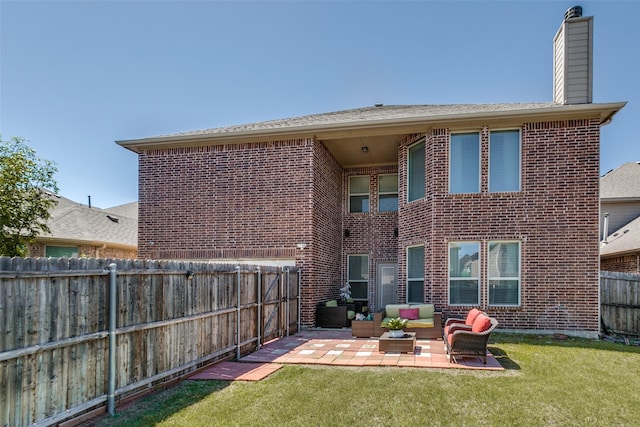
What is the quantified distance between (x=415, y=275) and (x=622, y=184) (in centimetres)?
1382

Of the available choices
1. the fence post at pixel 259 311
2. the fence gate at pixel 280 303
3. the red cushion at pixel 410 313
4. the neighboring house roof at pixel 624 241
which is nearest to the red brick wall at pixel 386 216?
the fence gate at pixel 280 303

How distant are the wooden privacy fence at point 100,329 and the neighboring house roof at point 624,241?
14252mm

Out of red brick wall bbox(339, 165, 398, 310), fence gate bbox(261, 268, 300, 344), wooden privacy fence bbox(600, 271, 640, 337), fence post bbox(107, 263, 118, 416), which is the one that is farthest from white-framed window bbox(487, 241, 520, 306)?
fence post bbox(107, 263, 118, 416)

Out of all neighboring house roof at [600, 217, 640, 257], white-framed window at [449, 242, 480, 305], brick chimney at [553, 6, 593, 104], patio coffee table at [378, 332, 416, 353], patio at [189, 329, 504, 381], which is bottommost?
patio at [189, 329, 504, 381]

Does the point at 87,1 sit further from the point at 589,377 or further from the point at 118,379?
the point at 589,377

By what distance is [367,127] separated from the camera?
11.3 meters

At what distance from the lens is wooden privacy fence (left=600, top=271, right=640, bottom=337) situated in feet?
35.8

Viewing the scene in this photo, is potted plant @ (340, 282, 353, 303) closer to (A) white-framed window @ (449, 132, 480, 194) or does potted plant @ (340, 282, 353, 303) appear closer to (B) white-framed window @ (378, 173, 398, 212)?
(B) white-framed window @ (378, 173, 398, 212)

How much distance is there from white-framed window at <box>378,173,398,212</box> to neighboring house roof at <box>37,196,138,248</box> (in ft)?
38.5

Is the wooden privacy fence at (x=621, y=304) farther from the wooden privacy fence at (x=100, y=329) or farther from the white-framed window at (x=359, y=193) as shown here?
the wooden privacy fence at (x=100, y=329)

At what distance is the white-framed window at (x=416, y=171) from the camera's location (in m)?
11.8

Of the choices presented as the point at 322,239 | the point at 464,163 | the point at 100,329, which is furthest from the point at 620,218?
the point at 100,329

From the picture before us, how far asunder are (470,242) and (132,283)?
Result: 28.0 feet

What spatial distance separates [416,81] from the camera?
16.3m
